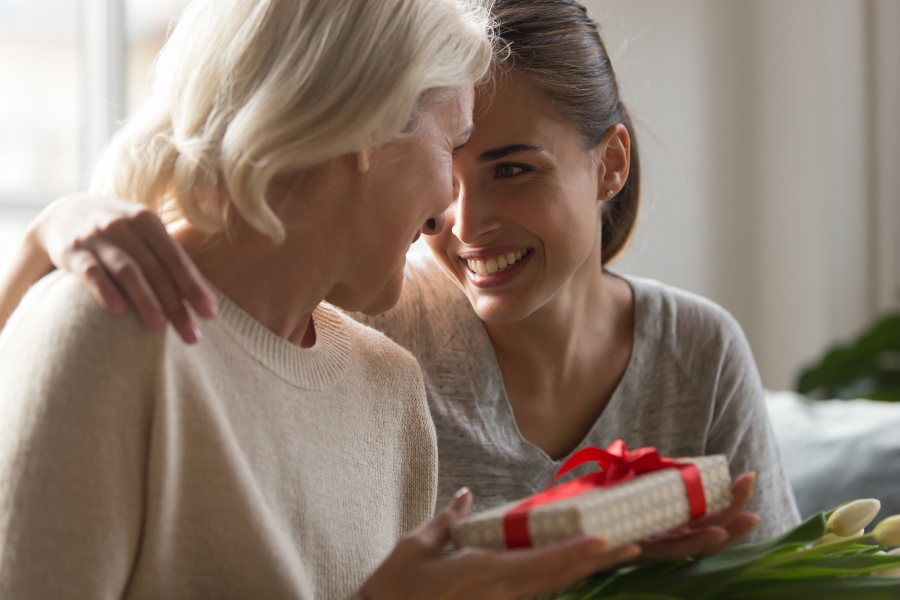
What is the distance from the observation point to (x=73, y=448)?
0.71m

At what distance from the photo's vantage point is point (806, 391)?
7.82ft

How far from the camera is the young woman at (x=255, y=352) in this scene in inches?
27.9

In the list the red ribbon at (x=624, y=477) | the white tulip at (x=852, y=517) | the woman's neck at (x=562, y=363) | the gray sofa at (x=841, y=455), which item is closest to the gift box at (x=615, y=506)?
the red ribbon at (x=624, y=477)

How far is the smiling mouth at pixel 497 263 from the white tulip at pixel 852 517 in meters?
0.58

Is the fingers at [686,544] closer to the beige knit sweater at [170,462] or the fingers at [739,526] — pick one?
the fingers at [739,526]

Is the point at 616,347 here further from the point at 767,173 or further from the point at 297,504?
the point at 767,173

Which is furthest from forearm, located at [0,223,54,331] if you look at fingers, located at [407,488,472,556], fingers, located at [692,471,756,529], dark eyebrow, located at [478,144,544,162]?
fingers, located at [692,471,756,529]

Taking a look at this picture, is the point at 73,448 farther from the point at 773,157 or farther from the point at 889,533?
the point at 773,157

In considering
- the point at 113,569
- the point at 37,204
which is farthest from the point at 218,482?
the point at 37,204

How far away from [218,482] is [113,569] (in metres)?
0.12

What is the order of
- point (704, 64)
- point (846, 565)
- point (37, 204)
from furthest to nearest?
point (704, 64)
point (37, 204)
point (846, 565)

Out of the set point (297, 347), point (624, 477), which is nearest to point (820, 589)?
point (624, 477)

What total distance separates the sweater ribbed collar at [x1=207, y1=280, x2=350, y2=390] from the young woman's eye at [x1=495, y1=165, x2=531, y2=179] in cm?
35

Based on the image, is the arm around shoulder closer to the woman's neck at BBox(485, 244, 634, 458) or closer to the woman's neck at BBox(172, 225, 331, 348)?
the woman's neck at BBox(172, 225, 331, 348)
